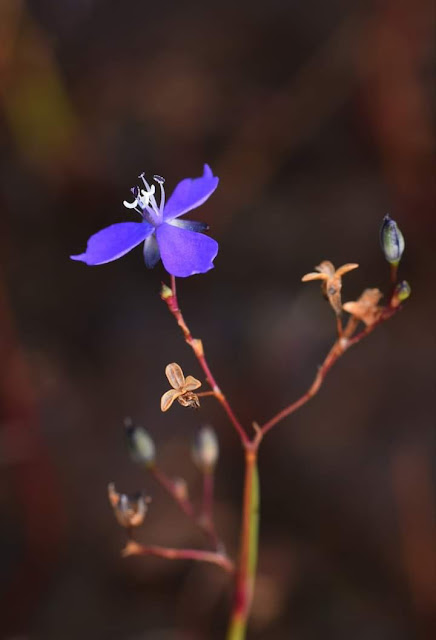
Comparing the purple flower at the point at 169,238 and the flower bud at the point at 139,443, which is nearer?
the purple flower at the point at 169,238

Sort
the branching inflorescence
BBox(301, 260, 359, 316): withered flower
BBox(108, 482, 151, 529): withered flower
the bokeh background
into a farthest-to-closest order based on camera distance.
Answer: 1. the bokeh background
2. BBox(108, 482, 151, 529): withered flower
3. BBox(301, 260, 359, 316): withered flower
4. the branching inflorescence

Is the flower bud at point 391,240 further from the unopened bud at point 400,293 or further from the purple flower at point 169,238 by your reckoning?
the purple flower at point 169,238

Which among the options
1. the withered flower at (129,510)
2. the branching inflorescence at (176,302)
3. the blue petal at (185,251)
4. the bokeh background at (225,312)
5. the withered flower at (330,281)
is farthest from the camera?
the bokeh background at (225,312)

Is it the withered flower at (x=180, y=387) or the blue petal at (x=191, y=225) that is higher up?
the blue petal at (x=191, y=225)

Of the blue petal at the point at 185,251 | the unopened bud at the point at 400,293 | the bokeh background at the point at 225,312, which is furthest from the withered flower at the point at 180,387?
the bokeh background at the point at 225,312

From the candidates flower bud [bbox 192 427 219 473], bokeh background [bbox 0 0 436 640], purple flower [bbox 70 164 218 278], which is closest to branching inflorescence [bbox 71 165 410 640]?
purple flower [bbox 70 164 218 278]

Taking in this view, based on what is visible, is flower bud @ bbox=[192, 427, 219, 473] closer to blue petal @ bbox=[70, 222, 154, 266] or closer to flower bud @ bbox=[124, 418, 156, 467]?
flower bud @ bbox=[124, 418, 156, 467]

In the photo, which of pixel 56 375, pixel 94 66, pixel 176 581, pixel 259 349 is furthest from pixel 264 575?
pixel 94 66
